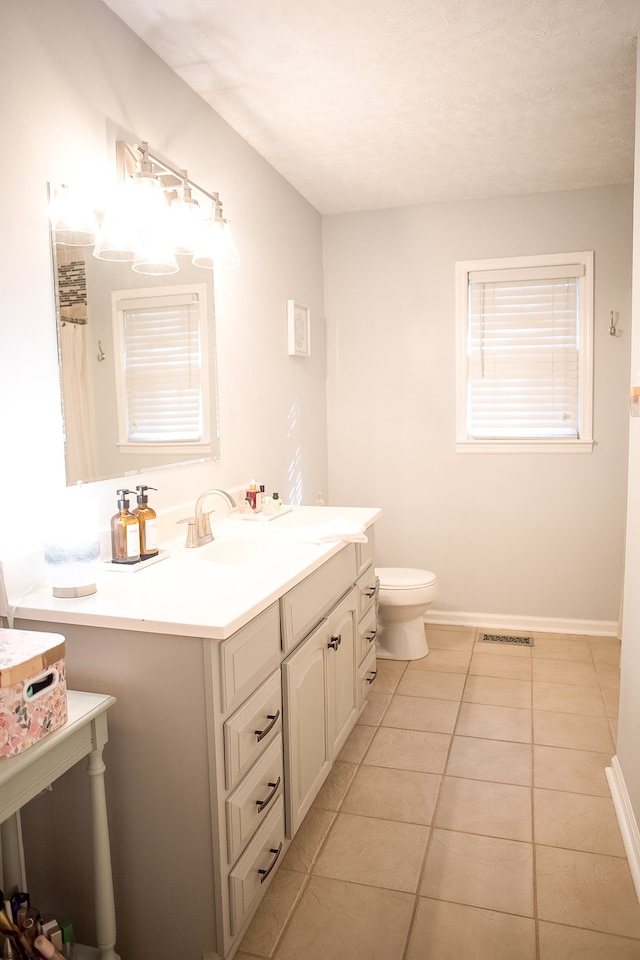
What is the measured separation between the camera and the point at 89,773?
4.74 ft

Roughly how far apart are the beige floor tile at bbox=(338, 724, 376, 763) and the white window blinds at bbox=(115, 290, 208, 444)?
132 cm

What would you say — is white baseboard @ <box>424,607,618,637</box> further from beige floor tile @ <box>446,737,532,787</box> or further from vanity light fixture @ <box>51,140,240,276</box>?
vanity light fixture @ <box>51,140,240,276</box>

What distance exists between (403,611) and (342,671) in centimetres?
113

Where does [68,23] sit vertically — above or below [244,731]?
above

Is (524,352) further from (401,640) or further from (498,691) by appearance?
(498,691)

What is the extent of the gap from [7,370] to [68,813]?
41.3 inches

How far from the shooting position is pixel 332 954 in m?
1.65

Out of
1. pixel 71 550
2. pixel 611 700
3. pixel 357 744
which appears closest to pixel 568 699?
pixel 611 700

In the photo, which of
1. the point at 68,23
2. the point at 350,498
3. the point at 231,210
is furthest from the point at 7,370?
the point at 350,498

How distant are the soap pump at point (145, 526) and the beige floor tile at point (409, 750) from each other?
3.92 feet

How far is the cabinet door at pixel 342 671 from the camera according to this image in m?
2.26

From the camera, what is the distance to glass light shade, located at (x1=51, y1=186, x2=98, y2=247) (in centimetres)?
180

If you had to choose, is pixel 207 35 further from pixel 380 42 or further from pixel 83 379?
pixel 83 379

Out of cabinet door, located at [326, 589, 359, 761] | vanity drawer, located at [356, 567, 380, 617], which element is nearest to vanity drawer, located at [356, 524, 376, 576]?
vanity drawer, located at [356, 567, 380, 617]
